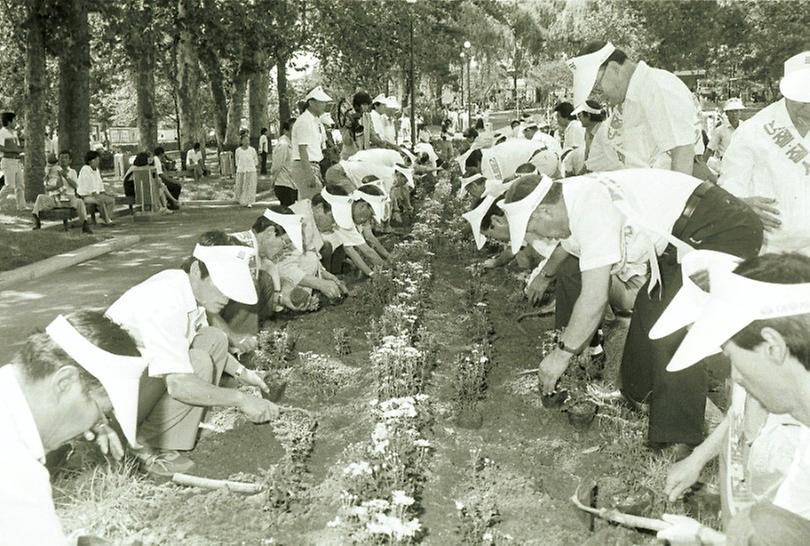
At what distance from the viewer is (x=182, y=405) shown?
432cm

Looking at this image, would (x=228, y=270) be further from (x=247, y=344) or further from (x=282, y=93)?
(x=282, y=93)

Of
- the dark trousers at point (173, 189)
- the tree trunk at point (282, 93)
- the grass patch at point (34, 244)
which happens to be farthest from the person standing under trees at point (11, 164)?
the tree trunk at point (282, 93)

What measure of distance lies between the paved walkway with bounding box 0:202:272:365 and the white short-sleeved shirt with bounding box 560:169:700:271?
387cm

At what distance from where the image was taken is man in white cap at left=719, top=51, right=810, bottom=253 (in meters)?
4.57

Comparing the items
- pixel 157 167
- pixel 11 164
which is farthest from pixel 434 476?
pixel 11 164

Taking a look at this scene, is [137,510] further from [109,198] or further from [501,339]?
[109,198]

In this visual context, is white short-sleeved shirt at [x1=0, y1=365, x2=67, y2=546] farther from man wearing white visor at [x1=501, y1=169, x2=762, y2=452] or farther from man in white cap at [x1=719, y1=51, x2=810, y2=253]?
man in white cap at [x1=719, y1=51, x2=810, y2=253]

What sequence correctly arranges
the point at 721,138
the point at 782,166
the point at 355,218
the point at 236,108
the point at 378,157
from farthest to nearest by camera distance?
the point at 236,108 → the point at 721,138 → the point at 378,157 → the point at 355,218 → the point at 782,166

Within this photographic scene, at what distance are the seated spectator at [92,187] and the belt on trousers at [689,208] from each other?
11.8 m

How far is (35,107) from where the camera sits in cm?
1605

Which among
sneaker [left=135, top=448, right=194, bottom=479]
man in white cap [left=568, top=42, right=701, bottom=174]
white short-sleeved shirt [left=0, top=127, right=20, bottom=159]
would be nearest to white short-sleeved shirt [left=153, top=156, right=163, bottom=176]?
white short-sleeved shirt [left=0, top=127, right=20, bottom=159]

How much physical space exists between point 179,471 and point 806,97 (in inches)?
140

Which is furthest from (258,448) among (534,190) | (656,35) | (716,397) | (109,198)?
(656,35)

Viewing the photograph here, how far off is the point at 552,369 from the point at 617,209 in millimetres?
813
